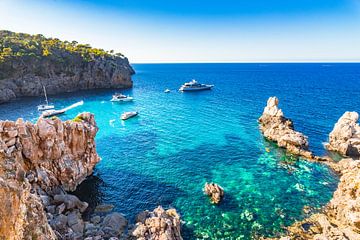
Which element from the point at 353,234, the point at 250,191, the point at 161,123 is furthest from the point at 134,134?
the point at 353,234

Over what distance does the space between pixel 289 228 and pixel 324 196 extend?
9.75m

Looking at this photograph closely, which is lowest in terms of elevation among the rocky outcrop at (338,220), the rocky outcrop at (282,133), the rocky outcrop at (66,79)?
the rocky outcrop at (338,220)

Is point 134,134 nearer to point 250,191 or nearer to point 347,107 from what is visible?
point 250,191

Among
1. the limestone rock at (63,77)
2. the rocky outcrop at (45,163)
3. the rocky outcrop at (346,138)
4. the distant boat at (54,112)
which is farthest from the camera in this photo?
the limestone rock at (63,77)

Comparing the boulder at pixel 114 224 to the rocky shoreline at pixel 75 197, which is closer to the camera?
the rocky shoreline at pixel 75 197

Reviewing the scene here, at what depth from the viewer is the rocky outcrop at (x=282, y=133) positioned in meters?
46.9

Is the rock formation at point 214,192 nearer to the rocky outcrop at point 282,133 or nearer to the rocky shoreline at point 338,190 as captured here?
the rocky shoreline at point 338,190

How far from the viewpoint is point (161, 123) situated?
65.2m

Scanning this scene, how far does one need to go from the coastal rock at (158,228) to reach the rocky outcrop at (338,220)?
11.1 meters

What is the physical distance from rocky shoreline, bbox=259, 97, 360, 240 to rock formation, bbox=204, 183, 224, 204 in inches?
343

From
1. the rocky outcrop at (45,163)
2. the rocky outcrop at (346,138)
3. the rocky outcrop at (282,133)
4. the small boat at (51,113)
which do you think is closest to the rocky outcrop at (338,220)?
the rocky outcrop at (282,133)

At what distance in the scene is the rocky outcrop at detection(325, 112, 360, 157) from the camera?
45938 millimetres

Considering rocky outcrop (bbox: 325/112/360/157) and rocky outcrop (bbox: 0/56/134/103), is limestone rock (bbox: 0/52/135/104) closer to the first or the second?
rocky outcrop (bbox: 0/56/134/103)

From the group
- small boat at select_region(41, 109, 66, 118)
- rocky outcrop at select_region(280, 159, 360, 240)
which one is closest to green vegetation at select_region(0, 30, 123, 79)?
small boat at select_region(41, 109, 66, 118)
